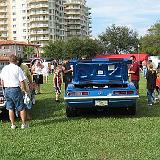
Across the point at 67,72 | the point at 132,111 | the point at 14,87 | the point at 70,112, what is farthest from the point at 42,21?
the point at 14,87

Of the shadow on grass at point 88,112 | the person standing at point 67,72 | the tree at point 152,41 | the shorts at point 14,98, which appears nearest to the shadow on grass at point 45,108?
the shadow on grass at point 88,112

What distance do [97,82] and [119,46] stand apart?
308ft

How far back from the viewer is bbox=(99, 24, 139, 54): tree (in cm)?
10444

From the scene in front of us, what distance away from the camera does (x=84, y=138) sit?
894 cm

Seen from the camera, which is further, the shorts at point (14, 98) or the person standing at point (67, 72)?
the person standing at point (67, 72)

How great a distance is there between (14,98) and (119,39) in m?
95.2

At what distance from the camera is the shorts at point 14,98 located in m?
10.4

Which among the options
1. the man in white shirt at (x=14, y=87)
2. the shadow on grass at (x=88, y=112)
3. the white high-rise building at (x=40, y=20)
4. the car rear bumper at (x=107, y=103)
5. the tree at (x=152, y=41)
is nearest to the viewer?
the man in white shirt at (x=14, y=87)

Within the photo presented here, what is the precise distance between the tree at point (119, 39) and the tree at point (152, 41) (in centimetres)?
481

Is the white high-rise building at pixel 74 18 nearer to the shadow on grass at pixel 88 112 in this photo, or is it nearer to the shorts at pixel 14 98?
the shadow on grass at pixel 88 112

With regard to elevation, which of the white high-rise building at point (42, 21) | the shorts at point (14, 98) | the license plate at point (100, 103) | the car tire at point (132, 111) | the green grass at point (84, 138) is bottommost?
the green grass at point (84, 138)

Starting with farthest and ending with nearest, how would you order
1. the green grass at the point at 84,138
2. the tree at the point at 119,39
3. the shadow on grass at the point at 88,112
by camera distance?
the tree at the point at 119,39 < the shadow on grass at the point at 88,112 < the green grass at the point at 84,138

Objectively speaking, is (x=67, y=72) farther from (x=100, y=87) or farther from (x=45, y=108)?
(x=100, y=87)

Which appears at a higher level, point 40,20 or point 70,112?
point 40,20
